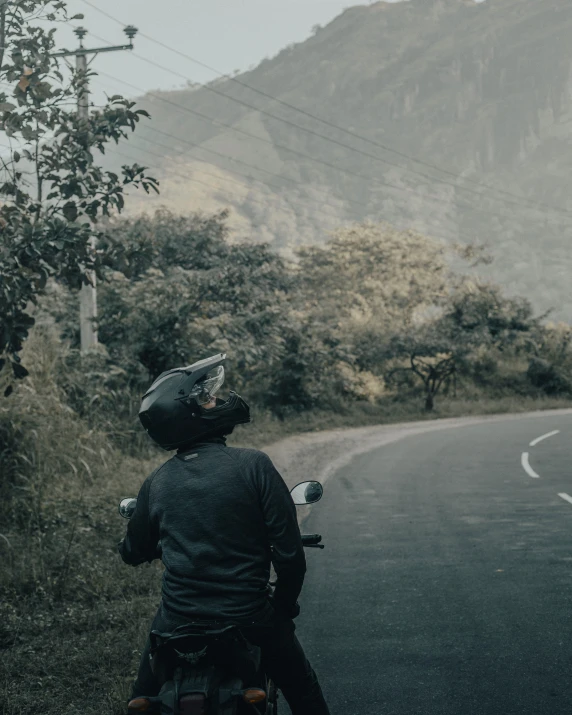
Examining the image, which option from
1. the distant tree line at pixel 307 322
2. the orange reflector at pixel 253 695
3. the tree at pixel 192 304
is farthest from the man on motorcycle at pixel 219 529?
the tree at pixel 192 304

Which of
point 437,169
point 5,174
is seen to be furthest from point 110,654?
point 437,169

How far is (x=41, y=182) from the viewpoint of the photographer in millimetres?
7656

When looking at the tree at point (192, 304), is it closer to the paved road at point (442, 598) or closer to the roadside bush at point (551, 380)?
the paved road at point (442, 598)

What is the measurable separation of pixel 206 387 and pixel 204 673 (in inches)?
39.2

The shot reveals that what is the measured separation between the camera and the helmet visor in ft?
10.9

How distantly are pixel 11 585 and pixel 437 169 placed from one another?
184 meters

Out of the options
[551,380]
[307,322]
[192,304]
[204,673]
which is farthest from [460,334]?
[204,673]

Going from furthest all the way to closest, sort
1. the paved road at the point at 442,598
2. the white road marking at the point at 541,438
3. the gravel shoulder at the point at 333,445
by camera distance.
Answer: the white road marking at the point at 541,438 → the gravel shoulder at the point at 333,445 → the paved road at the point at 442,598

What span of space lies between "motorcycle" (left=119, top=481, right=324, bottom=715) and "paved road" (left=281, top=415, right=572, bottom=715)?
7.27 ft

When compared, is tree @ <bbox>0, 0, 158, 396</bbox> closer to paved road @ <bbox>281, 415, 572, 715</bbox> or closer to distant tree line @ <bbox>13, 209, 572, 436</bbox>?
distant tree line @ <bbox>13, 209, 572, 436</bbox>

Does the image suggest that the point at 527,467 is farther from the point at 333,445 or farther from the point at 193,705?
the point at 193,705

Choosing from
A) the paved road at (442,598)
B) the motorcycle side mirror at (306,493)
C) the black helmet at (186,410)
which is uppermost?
the black helmet at (186,410)

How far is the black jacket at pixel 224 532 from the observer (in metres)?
3.23

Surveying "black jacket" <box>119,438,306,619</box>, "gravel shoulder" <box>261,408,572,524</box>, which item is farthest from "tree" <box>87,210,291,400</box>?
"black jacket" <box>119,438,306,619</box>
